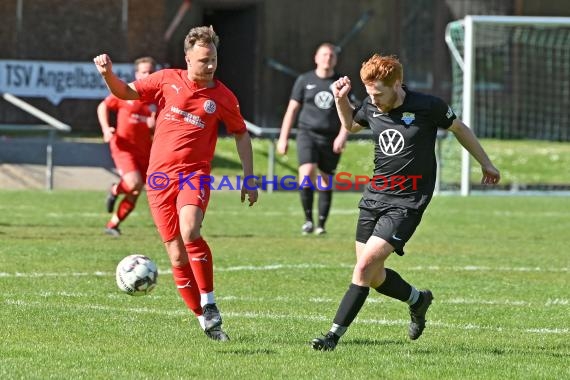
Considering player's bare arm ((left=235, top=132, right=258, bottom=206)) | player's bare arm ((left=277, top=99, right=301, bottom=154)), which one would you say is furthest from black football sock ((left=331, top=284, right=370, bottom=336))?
player's bare arm ((left=277, top=99, right=301, bottom=154))

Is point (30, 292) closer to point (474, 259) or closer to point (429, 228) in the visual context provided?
point (474, 259)

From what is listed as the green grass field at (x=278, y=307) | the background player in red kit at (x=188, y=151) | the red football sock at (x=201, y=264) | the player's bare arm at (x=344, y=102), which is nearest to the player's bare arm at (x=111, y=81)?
the background player in red kit at (x=188, y=151)

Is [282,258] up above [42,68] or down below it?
below

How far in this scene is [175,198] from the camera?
8.07 meters

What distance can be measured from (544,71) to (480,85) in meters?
1.66

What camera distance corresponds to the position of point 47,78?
25.5 meters

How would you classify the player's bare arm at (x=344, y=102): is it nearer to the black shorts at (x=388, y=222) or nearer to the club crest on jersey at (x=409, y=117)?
the club crest on jersey at (x=409, y=117)

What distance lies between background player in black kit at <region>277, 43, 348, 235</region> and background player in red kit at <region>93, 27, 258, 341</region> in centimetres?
730

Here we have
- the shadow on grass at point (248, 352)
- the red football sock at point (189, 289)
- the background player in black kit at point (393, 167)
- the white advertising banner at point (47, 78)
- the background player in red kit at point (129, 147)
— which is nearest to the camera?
the shadow on grass at point (248, 352)

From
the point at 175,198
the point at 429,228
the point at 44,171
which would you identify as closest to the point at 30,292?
the point at 175,198

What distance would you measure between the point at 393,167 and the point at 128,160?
743 centimetres

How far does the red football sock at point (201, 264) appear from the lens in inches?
311

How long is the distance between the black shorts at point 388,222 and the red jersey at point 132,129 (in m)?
7.32

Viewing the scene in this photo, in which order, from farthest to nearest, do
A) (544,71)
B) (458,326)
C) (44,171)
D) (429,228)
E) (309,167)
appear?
(544,71)
(44,171)
(429,228)
(309,167)
(458,326)
